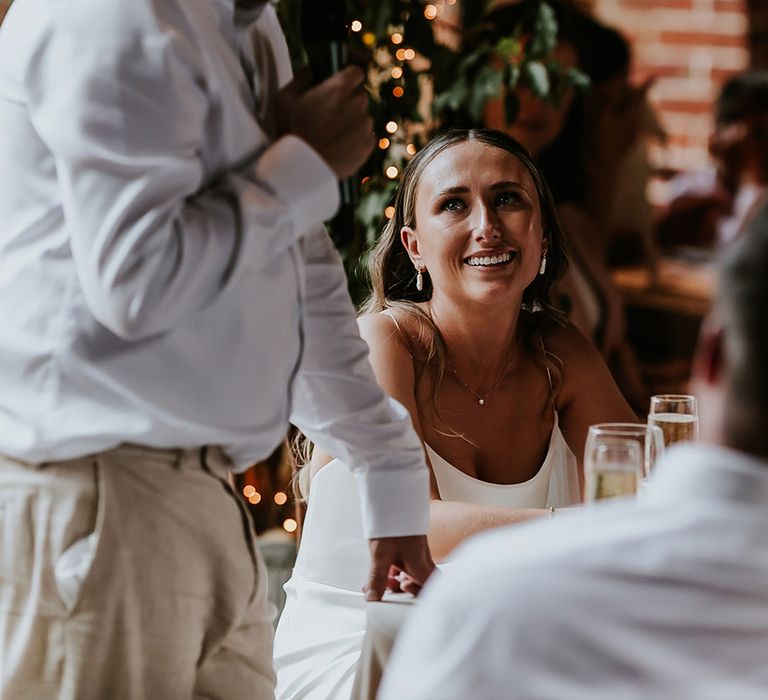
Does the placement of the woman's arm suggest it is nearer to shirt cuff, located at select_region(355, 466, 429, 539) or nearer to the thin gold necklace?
the thin gold necklace

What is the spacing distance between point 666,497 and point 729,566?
0.23ft

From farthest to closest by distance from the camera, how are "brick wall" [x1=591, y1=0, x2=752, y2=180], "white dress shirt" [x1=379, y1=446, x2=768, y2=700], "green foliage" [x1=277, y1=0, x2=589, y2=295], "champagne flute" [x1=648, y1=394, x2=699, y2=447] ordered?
"brick wall" [x1=591, y1=0, x2=752, y2=180]
"green foliage" [x1=277, y1=0, x2=589, y2=295]
"champagne flute" [x1=648, y1=394, x2=699, y2=447]
"white dress shirt" [x1=379, y1=446, x2=768, y2=700]

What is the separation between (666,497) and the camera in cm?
100

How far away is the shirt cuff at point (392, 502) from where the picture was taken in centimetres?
171

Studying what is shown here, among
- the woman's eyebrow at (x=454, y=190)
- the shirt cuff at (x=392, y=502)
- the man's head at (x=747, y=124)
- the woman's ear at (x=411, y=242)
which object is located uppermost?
the man's head at (x=747, y=124)

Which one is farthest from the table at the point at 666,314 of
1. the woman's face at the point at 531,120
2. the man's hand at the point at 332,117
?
the man's hand at the point at 332,117

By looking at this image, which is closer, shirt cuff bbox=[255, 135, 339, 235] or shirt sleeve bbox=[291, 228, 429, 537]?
shirt cuff bbox=[255, 135, 339, 235]

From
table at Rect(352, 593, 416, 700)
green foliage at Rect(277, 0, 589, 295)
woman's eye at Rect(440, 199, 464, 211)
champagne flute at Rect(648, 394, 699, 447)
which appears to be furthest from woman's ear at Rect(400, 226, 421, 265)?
table at Rect(352, 593, 416, 700)

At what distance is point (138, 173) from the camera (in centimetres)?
129

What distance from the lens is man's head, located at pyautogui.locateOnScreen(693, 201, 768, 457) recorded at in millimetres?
990

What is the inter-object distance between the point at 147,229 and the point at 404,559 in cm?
65

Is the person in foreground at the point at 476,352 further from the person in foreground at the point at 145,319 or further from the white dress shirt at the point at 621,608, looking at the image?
the white dress shirt at the point at 621,608

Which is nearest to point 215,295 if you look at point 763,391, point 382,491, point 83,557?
point 83,557

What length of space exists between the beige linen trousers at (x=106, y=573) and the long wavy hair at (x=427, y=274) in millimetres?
1164
